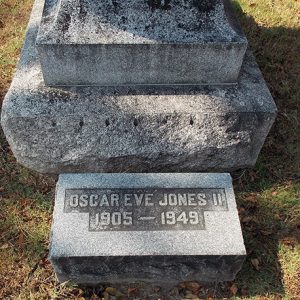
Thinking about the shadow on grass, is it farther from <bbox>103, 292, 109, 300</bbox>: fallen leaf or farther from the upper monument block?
the upper monument block

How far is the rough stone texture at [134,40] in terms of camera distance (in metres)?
2.72

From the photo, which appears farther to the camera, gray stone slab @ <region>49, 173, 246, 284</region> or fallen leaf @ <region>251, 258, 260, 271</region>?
fallen leaf @ <region>251, 258, 260, 271</region>

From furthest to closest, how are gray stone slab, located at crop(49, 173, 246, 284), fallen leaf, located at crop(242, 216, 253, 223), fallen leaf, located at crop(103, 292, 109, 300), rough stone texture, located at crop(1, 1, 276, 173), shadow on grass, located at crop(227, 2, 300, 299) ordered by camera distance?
fallen leaf, located at crop(242, 216, 253, 223) < rough stone texture, located at crop(1, 1, 276, 173) < shadow on grass, located at crop(227, 2, 300, 299) < fallen leaf, located at crop(103, 292, 109, 300) < gray stone slab, located at crop(49, 173, 246, 284)

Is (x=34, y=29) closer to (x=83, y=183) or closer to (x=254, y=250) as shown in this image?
(x=83, y=183)

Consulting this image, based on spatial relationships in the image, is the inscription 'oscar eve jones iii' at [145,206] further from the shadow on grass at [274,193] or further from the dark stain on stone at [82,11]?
the dark stain on stone at [82,11]

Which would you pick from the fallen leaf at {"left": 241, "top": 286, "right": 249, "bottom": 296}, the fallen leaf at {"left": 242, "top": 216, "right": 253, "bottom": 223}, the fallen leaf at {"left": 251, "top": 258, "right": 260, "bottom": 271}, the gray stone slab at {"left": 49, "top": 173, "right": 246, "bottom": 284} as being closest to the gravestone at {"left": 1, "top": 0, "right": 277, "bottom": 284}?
the gray stone slab at {"left": 49, "top": 173, "right": 246, "bottom": 284}

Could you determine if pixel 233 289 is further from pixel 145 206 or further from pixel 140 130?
pixel 140 130

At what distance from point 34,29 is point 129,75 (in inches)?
48.2

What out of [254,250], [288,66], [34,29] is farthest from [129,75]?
[288,66]

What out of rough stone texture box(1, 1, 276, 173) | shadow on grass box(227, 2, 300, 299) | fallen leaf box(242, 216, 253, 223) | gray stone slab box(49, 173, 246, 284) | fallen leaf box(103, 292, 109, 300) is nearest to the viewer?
gray stone slab box(49, 173, 246, 284)

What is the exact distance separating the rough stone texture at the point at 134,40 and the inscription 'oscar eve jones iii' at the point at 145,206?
923 millimetres

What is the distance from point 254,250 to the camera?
9.23 feet

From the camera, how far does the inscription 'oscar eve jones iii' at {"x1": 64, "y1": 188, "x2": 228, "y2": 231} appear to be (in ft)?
8.10

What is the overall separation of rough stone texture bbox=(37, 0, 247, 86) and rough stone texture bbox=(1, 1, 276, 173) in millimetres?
181
